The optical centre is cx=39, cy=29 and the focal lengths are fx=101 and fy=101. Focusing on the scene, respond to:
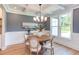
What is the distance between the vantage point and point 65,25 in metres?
1.90

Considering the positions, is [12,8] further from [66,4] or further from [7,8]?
[66,4]

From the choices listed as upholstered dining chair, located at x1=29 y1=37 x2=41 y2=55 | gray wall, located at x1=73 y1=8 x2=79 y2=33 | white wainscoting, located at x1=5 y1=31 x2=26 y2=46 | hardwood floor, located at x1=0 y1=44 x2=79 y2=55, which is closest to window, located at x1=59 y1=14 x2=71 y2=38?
gray wall, located at x1=73 y1=8 x2=79 y2=33

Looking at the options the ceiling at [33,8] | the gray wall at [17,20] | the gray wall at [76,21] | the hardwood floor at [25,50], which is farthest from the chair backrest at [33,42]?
the gray wall at [76,21]

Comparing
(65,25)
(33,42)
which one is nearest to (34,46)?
(33,42)

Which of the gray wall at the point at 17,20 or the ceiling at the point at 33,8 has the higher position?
the ceiling at the point at 33,8

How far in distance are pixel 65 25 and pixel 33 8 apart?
0.68 metres

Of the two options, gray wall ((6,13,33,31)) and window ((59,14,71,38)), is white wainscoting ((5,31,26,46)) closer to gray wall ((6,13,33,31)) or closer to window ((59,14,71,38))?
gray wall ((6,13,33,31))

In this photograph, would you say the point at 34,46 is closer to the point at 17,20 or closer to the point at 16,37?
the point at 16,37

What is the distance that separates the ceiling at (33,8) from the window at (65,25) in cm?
16

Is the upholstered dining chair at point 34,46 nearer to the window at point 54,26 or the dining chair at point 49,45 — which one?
the dining chair at point 49,45

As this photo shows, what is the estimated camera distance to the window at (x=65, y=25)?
1.88 meters

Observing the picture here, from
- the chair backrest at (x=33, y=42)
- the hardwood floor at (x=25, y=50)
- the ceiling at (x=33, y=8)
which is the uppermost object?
the ceiling at (x=33, y=8)

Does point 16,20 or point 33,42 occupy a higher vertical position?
point 16,20

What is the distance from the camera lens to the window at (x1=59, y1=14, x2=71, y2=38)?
1880 mm
